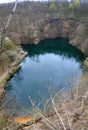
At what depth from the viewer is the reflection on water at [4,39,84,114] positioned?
1039 inches

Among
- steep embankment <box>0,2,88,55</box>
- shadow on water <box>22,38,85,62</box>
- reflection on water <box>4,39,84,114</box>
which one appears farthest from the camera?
steep embankment <box>0,2,88,55</box>

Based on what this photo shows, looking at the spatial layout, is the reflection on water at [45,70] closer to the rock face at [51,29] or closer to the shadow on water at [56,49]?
the shadow on water at [56,49]

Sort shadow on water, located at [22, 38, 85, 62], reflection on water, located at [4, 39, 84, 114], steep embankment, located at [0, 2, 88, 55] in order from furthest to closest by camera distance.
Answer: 1. steep embankment, located at [0, 2, 88, 55]
2. shadow on water, located at [22, 38, 85, 62]
3. reflection on water, located at [4, 39, 84, 114]

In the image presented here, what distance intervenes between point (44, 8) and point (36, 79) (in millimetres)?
32404

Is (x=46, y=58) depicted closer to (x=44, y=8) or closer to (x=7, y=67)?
(x=7, y=67)

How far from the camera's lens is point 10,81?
30.8 m

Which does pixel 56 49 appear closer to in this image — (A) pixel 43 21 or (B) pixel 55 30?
(B) pixel 55 30

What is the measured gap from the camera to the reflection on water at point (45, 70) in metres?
26.4

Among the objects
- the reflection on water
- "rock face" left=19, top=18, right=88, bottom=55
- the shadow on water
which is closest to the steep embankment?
"rock face" left=19, top=18, right=88, bottom=55

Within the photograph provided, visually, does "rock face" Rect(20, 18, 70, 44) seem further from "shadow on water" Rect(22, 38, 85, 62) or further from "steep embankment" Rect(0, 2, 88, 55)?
"shadow on water" Rect(22, 38, 85, 62)

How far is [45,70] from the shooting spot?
3516 centimetres

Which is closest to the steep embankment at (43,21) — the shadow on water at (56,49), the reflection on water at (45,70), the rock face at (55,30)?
the rock face at (55,30)

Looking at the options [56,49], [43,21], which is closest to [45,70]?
[56,49]

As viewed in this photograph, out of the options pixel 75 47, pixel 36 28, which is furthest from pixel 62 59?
pixel 36 28
